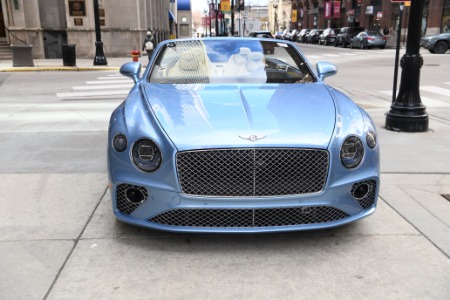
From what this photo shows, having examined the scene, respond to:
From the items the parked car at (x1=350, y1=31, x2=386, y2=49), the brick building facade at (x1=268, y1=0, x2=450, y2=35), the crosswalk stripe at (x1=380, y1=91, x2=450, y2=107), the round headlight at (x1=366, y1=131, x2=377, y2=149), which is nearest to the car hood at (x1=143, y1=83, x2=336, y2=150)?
the round headlight at (x1=366, y1=131, x2=377, y2=149)

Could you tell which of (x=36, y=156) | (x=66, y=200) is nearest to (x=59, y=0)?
(x=36, y=156)

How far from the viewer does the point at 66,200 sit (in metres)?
4.48

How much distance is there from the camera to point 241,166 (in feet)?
10.7

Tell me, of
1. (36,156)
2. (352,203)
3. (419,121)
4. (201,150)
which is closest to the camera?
(201,150)

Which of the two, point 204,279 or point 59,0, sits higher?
point 59,0

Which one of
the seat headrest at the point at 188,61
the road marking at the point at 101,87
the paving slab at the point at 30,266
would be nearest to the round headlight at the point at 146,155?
the paving slab at the point at 30,266

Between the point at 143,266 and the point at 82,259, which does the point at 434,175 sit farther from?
the point at 82,259

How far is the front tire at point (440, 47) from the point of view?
28209 millimetres

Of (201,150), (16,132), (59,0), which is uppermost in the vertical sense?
(59,0)

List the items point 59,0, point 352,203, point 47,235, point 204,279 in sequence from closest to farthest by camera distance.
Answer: point 204,279
point 352,203
point 47,235
point 59,0

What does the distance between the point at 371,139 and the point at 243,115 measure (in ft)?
3.24

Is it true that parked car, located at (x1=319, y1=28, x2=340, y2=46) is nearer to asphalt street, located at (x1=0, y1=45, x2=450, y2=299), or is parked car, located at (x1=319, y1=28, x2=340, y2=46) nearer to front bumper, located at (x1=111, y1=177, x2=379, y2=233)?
asphalt street, located at (x1=0, y1=45, x2=450, y2=299)

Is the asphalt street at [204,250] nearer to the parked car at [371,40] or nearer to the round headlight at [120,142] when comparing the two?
the round headlight at [120,142]

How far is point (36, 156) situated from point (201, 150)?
3625mm
